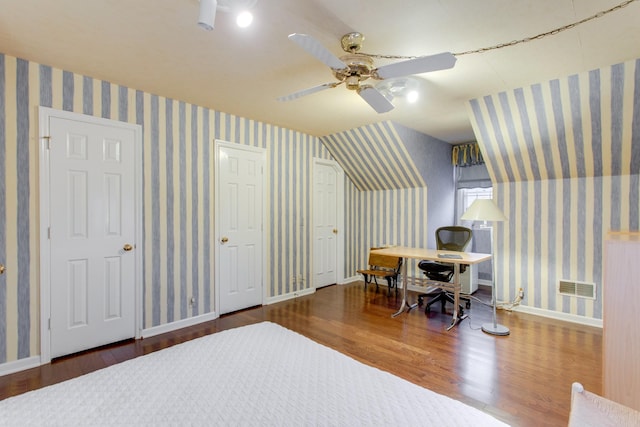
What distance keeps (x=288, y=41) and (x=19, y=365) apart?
11.1ft

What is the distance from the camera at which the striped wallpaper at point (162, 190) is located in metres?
2.46

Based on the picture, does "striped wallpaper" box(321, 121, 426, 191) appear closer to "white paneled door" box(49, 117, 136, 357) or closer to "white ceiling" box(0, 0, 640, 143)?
"white ceiling" box(0, 0, 640, 143)

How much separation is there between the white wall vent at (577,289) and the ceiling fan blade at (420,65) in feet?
10.9

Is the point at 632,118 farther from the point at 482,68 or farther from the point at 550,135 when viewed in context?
the point at 482,68

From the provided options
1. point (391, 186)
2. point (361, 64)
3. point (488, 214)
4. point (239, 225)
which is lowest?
point (239, 225)

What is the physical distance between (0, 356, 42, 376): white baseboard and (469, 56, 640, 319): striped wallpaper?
4.90 m

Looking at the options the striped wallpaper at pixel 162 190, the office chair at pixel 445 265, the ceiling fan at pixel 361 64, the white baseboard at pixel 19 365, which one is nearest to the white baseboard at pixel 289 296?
the striped wallpaper at pixel 162 190

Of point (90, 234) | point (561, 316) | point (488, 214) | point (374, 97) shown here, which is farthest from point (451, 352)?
point (90, 234)

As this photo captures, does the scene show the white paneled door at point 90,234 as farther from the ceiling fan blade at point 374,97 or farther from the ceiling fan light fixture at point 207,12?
the ceiling fan blade at point 374,97

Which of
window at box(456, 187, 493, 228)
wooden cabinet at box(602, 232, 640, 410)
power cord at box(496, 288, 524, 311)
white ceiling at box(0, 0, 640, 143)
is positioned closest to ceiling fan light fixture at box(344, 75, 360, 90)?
white ceiling at box(0, 0, 640, 143)

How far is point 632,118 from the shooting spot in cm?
281

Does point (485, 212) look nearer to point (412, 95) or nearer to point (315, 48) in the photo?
point (412, 95)

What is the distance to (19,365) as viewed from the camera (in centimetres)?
247

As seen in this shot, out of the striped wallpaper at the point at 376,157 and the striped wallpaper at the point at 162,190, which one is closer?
the striped wallpaper at the point at 162,190
